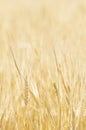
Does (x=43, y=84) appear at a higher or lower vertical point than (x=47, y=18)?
higher

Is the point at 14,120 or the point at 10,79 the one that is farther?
the point at 10,79

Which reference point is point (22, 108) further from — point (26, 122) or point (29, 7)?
point (29, 7)

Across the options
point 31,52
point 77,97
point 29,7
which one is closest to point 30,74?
point 77,97

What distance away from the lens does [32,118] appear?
1.27 m

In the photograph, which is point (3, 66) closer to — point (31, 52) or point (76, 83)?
point (31, 52)

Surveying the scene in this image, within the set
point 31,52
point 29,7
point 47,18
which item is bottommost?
point 29,7

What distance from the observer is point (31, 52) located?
168 cm

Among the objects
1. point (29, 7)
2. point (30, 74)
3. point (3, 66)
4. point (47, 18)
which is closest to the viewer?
point (30, 74)

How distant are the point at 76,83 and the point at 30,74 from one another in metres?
0.14

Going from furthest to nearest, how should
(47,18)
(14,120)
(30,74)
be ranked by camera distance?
1. (47,18)
2. (30,74)
3. (14,120)

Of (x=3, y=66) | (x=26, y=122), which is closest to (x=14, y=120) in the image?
(x=26, y=122)

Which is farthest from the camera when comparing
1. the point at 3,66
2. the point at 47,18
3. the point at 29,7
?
the point at 29,7

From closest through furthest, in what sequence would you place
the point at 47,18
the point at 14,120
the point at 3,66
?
the point at 14,120
the point at 3,66
the point at 47,18

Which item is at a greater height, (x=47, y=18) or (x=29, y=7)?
(x=47, y=18)
